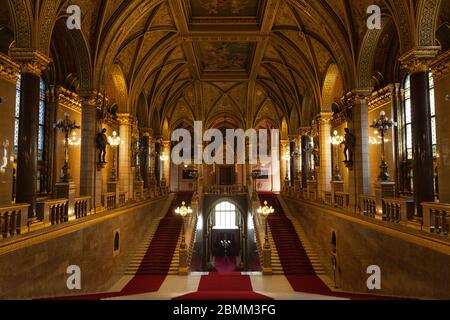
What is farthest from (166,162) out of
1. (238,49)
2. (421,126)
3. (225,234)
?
(421,126)

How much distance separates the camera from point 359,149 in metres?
12.2

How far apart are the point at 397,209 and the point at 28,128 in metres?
10.2

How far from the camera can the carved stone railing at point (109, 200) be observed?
43.3 ft

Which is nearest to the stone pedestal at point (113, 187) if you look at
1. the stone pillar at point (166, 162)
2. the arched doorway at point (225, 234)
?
the stone pillar at point (166, 162)

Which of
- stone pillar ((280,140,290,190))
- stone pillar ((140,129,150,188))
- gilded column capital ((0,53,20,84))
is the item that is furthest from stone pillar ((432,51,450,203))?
stone pillar ((280,140,290,190))

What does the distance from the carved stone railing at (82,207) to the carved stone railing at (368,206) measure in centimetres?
968

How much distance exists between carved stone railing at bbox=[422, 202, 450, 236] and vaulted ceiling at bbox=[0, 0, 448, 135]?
14.4ft

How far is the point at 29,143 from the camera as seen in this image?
27.6 ft

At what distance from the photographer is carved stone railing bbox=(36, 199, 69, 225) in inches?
332

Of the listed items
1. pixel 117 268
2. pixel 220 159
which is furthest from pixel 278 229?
pixel 220 159

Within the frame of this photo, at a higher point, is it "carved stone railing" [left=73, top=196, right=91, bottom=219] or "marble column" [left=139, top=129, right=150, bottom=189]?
"marble column" [left=139, top=129, right=150, bottom=189]

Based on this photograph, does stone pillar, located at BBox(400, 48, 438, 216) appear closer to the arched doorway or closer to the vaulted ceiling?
the vaulted ceiling
